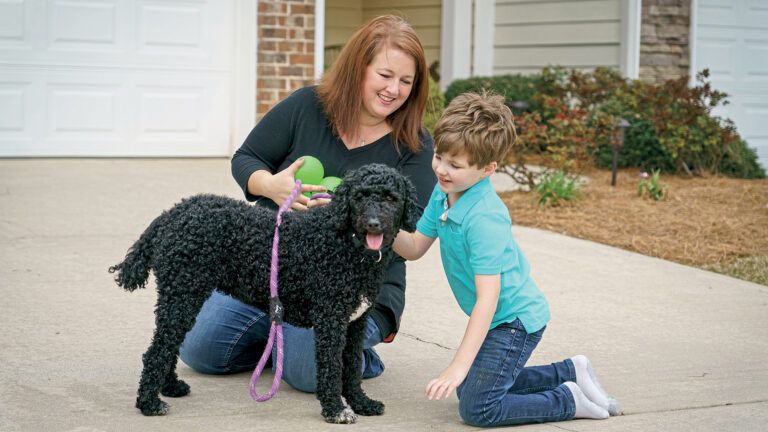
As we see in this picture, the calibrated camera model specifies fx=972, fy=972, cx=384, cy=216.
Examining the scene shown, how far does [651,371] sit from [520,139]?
187 inches

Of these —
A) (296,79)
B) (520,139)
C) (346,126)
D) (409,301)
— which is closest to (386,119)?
(346,126)

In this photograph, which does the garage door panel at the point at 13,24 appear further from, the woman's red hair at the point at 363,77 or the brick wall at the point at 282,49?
the woman's red hair at the point at 363,77

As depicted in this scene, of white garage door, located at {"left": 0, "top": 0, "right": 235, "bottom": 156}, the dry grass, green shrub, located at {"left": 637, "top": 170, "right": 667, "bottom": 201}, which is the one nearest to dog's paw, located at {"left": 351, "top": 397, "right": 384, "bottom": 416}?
the dry grass

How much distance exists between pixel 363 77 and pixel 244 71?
6451 millimetres

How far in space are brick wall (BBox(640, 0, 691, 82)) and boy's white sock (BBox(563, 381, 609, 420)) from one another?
29.6 feet

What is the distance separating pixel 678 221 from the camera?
26.1ft

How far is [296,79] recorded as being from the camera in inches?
419

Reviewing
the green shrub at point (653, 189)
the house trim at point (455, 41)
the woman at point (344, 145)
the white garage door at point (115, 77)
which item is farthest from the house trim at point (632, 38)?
the woman at point (344, 145)

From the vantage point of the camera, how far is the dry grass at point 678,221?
23.3 feet

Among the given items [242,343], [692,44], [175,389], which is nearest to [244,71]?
[692,44]

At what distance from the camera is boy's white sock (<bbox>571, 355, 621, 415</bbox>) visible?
12.6 feet

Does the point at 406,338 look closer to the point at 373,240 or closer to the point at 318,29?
the point at 373,240

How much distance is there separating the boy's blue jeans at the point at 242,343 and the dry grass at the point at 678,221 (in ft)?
11.4

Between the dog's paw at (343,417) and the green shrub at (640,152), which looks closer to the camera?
the dog's paw at (343,417)
